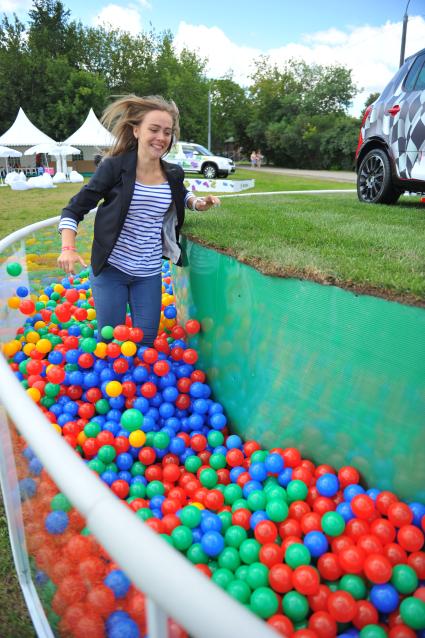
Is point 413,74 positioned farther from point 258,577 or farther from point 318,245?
point 258,577

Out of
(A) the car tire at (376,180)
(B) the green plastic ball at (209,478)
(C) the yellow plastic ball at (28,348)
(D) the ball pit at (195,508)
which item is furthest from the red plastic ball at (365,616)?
(A) the car tire at (376,180)

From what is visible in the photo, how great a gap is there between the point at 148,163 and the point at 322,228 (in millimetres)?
1452

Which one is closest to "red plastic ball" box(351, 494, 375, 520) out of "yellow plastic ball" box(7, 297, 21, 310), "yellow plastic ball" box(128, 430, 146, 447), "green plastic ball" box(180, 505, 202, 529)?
"green plastic ball" box(180, 505, 202, 529)

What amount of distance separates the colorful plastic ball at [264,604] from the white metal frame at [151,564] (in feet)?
3.83

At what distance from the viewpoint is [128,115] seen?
130 inches

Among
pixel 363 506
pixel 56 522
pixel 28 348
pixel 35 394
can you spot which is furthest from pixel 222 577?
pixel 28 348

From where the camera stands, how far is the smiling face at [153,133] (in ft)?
10.5

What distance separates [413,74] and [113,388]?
171 inches

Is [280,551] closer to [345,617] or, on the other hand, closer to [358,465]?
[345,617]

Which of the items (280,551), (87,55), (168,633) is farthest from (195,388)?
(87,55)

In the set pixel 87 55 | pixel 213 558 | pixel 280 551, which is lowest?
pixel 213 558

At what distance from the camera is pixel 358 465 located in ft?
8.35

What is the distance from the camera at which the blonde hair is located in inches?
128

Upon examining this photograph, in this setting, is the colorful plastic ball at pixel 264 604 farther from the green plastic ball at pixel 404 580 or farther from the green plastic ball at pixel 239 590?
the green plastic ball at pixel 404 580
